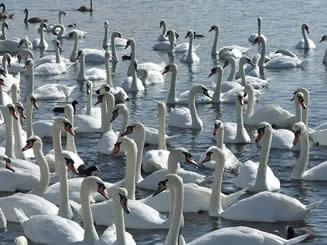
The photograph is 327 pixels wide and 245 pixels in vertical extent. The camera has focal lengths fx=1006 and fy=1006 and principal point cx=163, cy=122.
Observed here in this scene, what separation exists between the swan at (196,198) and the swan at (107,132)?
435cm

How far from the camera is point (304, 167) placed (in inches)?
675

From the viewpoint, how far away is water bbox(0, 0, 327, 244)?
16234 millimetres

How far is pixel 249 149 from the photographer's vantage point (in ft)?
65.4

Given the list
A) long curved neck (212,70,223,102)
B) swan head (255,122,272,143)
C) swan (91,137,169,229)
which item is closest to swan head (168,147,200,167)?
swan (91,137,169,229)

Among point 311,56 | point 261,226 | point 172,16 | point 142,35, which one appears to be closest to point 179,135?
point 261,226

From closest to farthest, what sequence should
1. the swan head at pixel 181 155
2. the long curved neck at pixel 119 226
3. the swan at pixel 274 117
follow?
1. the long curved neck at pixel 119 226
2. the swan head at pixel 181 155
3. the swan at pixel 274 117

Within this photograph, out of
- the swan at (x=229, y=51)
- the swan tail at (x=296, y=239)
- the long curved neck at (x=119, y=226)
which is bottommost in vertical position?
the swan at (x=229, y=51)

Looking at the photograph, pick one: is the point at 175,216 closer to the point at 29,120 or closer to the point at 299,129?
the point at 299,129

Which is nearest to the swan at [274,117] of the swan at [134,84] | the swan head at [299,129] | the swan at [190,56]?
the swan head at [299,129]

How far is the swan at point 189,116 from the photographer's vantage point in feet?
71.8

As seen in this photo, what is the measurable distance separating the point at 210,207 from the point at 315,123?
8252 millimetres

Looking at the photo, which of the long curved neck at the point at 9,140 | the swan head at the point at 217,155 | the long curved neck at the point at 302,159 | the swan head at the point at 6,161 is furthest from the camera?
the long curved neck at the point at 9,140

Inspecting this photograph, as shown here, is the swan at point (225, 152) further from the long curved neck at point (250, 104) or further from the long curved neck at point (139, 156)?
the long curved neck at point (250, 104)

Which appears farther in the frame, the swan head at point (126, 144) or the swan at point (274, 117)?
the swan at point (274, 117)
